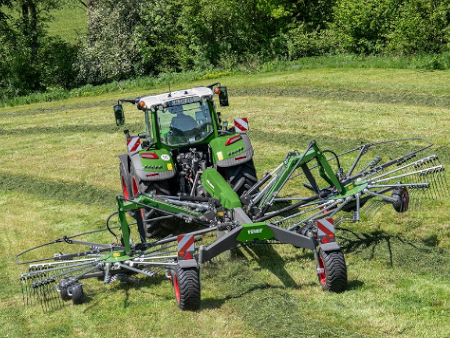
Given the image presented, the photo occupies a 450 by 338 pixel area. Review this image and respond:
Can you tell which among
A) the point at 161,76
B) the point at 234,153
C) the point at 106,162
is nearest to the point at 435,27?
the point at 161,76

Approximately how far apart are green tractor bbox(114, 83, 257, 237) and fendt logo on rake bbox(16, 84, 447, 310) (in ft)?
0.05

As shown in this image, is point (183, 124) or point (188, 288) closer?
point (188, 288)

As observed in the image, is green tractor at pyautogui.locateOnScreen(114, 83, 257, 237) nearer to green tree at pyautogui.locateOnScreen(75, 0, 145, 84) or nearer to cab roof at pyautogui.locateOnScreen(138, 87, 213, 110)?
cab roof at pyautogui.locateOnScreen(138, 87, 213, 110)

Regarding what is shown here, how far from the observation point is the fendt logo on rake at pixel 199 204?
23.5 ft

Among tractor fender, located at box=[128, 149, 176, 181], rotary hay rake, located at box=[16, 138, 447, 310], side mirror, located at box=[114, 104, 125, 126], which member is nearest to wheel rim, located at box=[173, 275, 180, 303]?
rotary hay rake, located at box=[16, 138, 447, 310]

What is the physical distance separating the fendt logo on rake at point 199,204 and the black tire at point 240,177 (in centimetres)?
1

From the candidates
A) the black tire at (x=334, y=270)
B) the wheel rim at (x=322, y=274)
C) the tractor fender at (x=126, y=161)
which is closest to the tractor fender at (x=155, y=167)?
the tractor fender at (x=126, y=161)

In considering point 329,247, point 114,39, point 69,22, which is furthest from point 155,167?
point 69,22

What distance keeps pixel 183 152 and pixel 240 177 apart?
42.7 inches

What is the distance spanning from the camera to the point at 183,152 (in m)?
9.94

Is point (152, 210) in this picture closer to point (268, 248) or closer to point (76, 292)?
point (268, 248)

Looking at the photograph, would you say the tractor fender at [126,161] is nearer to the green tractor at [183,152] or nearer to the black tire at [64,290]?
the green tractor at [183,152]

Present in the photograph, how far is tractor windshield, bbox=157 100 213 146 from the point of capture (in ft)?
32.7

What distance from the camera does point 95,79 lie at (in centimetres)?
3039
